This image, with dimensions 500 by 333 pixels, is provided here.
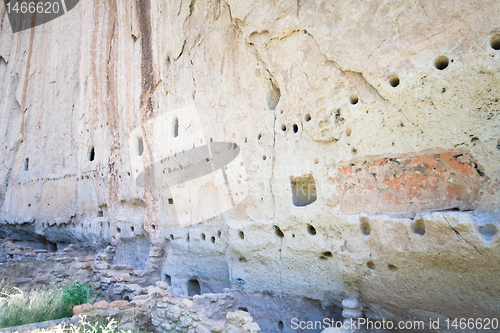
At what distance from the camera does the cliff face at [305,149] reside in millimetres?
3100

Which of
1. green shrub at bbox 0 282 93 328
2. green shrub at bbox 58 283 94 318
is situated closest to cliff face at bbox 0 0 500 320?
green shrub at bbox 58 283 94 318

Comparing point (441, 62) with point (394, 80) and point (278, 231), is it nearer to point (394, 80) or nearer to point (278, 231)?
point (394, 80)

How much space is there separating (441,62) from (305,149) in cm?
165

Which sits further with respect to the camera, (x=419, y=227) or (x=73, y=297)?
(x=73, y=297)

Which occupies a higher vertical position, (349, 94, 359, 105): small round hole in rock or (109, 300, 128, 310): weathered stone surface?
(349, 94, 359, 105): small round hole in rock

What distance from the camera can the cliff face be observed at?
310 cm

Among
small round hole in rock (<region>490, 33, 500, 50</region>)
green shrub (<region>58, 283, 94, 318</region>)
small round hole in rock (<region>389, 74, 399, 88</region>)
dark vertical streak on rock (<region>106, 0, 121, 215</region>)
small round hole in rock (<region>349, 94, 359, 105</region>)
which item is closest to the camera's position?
small round hole in rock (<region>490, 33, 500, 50</region>)

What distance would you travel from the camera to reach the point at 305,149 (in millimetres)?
4250

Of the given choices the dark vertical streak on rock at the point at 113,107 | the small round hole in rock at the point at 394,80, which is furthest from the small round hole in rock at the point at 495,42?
the dark vertical streak on rock at the point at 113,107

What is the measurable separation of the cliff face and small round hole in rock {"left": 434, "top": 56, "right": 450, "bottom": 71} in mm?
12

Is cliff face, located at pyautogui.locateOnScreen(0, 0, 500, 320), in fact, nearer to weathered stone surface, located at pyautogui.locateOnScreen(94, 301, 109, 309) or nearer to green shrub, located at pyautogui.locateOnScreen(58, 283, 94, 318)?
green shrub, located at pyautogui.locateOnScreen(58, 283, 94, 318)

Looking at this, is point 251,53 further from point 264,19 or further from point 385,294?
point 385,294

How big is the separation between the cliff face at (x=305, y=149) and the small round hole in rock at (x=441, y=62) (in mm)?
12

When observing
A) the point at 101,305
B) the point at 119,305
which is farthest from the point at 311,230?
the point at 101,305
